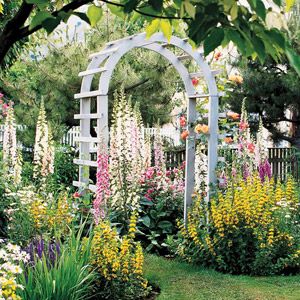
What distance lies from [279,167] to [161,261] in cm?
761

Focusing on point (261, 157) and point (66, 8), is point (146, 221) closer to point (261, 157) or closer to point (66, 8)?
point (261, 157)

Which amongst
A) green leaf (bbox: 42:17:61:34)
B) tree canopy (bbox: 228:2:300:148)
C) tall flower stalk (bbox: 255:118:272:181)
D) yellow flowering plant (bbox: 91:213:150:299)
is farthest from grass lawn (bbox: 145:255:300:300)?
tree canopy (bbox: 228:2:300:148)

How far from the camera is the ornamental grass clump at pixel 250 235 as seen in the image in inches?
205

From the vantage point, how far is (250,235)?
527 centimetres

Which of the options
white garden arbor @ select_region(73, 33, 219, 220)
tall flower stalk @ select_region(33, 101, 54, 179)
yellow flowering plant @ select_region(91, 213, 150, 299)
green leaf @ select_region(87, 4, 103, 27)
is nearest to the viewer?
green leaf @ select_region(87, 4, 103, 27)

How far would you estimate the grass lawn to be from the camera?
4.57 metres

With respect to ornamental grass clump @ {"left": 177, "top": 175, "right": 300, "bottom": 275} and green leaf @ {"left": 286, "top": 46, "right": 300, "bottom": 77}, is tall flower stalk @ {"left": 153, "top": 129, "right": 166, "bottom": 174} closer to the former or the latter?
ornamental grass clump @ {"left": 177, "top": 175, "right": 300, "bottom": 275}

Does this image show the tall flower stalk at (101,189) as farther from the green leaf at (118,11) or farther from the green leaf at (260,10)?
the green leaf at (260,10)

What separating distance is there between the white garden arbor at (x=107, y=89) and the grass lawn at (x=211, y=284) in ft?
3.18

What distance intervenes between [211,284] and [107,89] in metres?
2.00

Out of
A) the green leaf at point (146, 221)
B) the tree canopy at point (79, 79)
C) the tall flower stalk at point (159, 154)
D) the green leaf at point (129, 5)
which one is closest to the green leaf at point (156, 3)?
the green leaf at point (129, 5)

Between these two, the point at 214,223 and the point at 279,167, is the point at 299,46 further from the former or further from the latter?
the point at 214,223

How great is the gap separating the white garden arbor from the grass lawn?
969 mm

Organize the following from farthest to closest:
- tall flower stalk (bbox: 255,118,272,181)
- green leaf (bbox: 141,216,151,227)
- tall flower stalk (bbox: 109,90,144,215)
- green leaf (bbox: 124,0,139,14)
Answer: tall flower stalk (bbox: 255,118,272,181) → green leaf (bbox: 141,216,151,227) → tall flower stalk (bbox: 109,90,144,215) → green leaf (bbox: 124,0,139,14)
